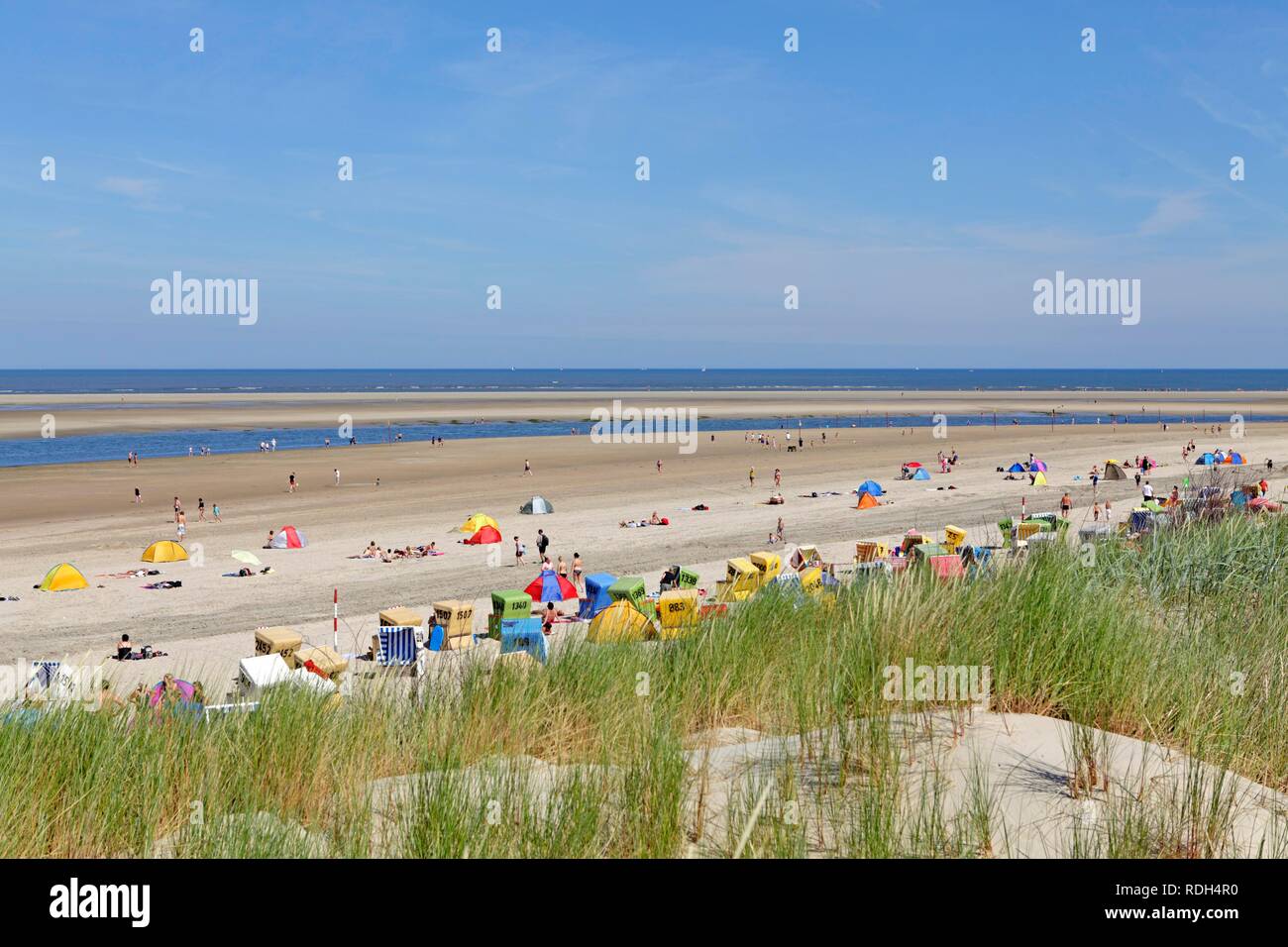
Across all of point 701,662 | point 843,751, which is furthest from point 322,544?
point 843,751

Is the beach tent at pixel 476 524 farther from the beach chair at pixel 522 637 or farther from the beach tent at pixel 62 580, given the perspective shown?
the beach chair at pixel 522 637

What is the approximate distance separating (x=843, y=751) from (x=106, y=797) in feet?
11.5

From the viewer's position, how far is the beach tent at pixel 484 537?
28.9 m

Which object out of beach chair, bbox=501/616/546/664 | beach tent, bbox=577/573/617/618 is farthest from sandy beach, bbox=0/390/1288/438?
beach chair, bbox=501/616/546/664

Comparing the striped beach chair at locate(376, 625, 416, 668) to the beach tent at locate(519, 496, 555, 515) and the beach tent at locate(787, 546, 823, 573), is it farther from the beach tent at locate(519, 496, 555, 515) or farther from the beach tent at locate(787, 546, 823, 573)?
the beach tent at locate(519, 496, 555, 515)

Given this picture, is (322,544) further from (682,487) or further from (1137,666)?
(1137,666)

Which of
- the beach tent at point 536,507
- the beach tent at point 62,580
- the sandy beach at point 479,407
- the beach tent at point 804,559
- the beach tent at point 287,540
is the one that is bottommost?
the beach tent at point 62,580

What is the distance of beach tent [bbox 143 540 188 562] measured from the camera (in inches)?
1060

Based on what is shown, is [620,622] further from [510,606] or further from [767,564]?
[767,564]

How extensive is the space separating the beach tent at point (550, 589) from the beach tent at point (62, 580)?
12.1m

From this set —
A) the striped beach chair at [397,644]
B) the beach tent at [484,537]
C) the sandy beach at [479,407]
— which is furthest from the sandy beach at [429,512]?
the sandy beach at [479,407]

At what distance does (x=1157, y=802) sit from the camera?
4.02m

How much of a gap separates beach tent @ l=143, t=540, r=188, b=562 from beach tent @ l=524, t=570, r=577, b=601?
12470 millimetres
